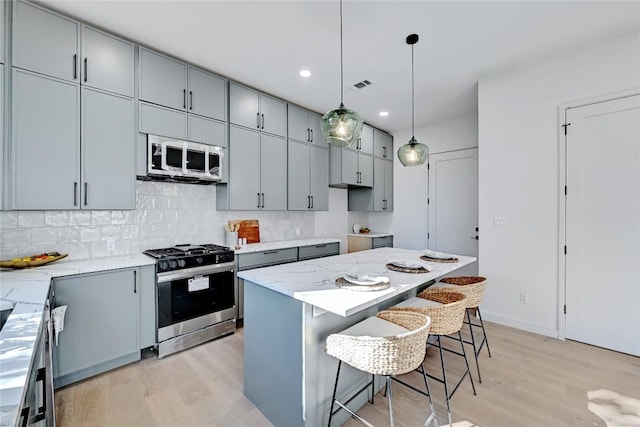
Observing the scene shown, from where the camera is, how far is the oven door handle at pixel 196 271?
2.58m

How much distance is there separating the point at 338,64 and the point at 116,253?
2937 mm

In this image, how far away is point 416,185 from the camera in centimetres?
518

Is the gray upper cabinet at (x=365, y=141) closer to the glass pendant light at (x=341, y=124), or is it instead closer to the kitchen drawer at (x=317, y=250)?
the kitchen drawer at (x=317, y=250)

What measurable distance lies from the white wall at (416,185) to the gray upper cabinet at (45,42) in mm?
4667

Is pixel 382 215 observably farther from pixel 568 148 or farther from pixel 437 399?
pixel 437 399

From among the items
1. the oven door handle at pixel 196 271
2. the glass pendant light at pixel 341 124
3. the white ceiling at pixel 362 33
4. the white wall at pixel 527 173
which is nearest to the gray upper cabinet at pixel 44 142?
the white ceiling at pixel 362 33

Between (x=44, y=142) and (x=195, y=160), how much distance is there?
1.15 meters

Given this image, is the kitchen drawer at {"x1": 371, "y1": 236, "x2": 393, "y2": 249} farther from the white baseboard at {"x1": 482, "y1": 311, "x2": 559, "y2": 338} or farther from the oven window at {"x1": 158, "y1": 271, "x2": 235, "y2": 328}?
the oven window at {"x1": 158, "y1": 271, "x2": 235, "y2": 328}

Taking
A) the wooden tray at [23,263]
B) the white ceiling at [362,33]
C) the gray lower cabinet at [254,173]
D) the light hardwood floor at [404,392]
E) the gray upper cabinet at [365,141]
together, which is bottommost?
the light hardwood floor at [404,392]

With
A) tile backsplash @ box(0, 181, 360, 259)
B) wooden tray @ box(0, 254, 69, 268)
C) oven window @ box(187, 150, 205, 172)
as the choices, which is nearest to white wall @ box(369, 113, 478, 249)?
tile backsplash @ box(0, 181, 360, 259)

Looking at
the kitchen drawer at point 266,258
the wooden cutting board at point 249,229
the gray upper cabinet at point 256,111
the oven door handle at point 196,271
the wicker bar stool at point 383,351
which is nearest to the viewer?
the wicker bar stool at point 383,351

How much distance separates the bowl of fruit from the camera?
6.84ft

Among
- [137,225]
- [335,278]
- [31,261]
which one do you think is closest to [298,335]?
[335,278]

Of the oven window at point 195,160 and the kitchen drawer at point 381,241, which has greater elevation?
the oven window at point 195,160
